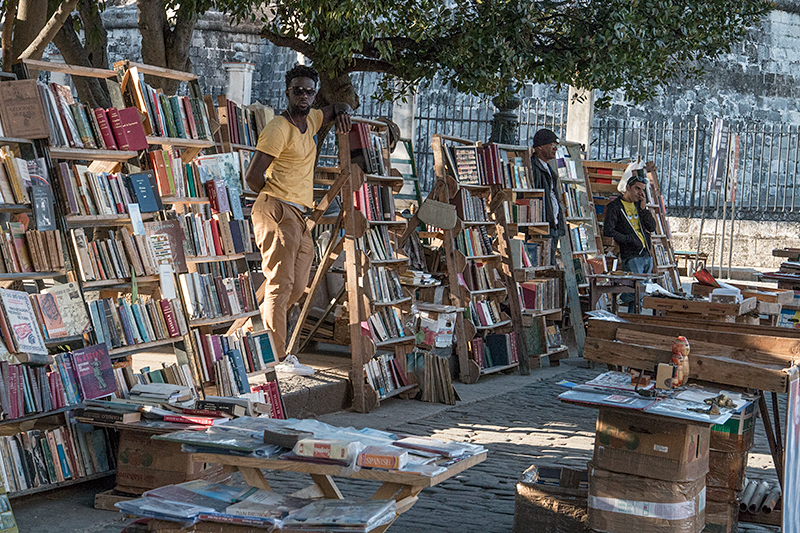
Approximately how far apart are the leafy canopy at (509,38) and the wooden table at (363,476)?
5892mm

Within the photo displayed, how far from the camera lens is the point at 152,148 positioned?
6297 millimetres

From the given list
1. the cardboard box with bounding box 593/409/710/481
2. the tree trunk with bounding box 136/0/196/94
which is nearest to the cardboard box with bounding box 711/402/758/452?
the cardboard box with bounding box 593/409/710/481

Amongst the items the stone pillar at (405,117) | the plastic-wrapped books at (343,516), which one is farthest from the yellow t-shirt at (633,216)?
the plastic-wrapped books at (343,516)

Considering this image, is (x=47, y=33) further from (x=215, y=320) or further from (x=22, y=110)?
(x=215, y=320)

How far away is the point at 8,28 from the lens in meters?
7.89

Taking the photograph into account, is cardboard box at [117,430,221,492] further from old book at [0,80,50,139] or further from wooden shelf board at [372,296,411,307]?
wooden shelf board at [372,296,411,307]

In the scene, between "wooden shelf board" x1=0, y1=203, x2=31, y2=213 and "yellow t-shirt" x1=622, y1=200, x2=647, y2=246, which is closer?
"wooden shelf board" x1=0, y1=203, x2=31, y2=213

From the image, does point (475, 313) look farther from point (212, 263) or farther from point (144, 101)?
point (144, 101)

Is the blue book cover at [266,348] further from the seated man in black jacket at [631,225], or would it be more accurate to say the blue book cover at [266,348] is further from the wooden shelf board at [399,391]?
the seated man in black jacket at [631,225]

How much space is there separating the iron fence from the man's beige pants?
40.1ft

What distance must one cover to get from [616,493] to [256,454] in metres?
1.66

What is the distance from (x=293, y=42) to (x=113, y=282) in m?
5.42

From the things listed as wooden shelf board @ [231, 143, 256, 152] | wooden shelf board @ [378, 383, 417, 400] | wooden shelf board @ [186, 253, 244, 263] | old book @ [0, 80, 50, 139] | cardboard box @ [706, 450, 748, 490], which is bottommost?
wooden shelf board @ [378, 383, 417, 400]

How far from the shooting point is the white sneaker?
7695 millimetres
